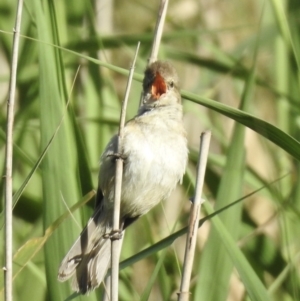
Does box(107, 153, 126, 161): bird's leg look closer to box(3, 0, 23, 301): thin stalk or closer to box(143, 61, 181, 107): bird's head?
box(143, 61, 181, 107): bird's head

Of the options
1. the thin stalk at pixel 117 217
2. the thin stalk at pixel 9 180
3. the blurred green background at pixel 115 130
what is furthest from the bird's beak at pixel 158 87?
the thin stalk at pixel 9 180

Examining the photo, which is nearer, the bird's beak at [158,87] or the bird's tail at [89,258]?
the bird's tail at [89,258]

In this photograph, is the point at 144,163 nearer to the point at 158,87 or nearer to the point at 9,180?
the point at 158,87

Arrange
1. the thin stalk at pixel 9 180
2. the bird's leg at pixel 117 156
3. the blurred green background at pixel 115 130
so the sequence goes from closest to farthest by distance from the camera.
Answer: the thin stalk at pixel 9 180 < the blurred green background at pixel 115 130 < the bird's leg at pixel 117 156

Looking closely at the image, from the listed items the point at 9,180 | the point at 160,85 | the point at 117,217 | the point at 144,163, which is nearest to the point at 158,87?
the point at 160,85

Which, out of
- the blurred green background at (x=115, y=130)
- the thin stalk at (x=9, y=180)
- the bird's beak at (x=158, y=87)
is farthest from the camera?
the bird's beak at (x=158, y=87)

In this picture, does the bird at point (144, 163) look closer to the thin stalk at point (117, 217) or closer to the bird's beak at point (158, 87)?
the bird's beak at point (158, 87)
